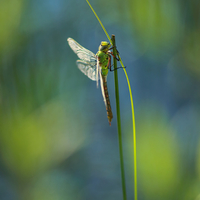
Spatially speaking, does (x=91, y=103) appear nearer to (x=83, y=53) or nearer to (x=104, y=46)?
(x=83, y=53)

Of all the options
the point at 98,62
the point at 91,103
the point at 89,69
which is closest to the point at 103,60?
the point at 98,62

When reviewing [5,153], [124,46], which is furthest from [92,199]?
[124,46]

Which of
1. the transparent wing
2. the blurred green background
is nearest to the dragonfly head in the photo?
the transparent wing

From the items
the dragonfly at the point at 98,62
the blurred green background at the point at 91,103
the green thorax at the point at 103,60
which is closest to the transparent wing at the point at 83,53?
the dragonfly at the point at 98,62

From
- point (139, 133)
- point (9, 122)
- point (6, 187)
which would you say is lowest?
point (6, 187)

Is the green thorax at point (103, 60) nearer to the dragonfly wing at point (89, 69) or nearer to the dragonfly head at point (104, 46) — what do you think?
the dragonfly head at point (104, 46)

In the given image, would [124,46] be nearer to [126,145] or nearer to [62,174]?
[126,145]

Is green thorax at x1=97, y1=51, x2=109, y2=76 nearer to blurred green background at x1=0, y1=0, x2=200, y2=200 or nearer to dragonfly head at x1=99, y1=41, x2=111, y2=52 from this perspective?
dragonfly head at x1=99, y1=41, x2=111, y2=52
